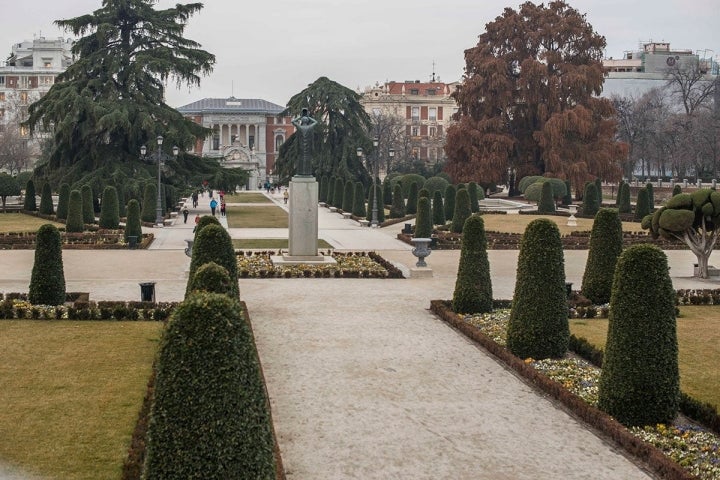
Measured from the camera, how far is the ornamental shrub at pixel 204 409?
564 centimetres

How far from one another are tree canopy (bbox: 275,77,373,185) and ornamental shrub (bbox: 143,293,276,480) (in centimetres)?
5549

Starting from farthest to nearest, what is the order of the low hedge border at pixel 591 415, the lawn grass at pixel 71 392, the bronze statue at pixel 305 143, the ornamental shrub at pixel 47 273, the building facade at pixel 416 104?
the building facade at pixel 416 104
the bronze statue at pixel 305 143
the ornamental shrub at pixel 47 273
the lawn grass at pixel 71 392
the low hedge border at pixel 591 415

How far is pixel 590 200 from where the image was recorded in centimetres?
4259

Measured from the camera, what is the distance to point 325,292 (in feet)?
59.9

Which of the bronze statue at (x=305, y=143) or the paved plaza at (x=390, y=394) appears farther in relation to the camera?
the bronze statue at (x=305, y=143)

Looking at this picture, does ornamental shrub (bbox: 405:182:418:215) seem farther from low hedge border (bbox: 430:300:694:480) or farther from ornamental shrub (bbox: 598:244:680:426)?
ornamental shrub (bbox: 598:244:680:426)

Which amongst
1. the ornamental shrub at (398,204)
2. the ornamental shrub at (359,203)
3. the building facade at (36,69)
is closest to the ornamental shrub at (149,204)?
the ornamental shrub at (359,203)

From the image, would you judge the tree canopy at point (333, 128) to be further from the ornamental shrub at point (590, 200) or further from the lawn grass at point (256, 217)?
the ornamental shrub at point (590, 200)

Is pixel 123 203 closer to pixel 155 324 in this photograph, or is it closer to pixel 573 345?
pixel 155 324

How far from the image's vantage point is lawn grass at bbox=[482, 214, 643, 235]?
35312mm

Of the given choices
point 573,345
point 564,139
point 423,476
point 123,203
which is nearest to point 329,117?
point 564,139

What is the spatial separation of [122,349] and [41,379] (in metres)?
1.91

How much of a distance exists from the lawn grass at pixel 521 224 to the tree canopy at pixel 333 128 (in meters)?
20.0

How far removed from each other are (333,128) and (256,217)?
2224 centimetres
